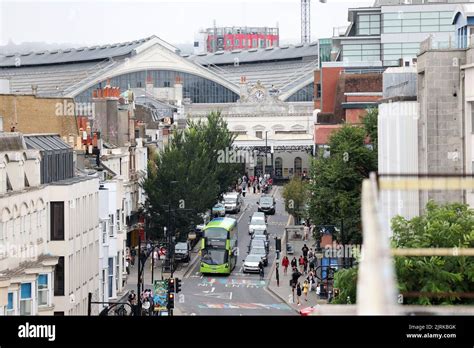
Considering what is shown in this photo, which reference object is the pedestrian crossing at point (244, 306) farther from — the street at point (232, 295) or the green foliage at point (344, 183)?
the green foliage at point (344, 183)

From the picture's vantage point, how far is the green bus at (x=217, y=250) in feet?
142

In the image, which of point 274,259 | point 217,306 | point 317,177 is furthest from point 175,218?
point 217,306

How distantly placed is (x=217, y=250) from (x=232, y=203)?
727 inches

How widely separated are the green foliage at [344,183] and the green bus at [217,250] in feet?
12.1

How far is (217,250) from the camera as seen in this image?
4338cm

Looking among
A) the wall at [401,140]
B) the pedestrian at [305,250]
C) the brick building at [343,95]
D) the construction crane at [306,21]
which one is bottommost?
the pedestrian at [305,250]

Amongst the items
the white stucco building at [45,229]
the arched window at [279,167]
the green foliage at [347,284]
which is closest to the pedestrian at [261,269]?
the white stucco building at [45,229]

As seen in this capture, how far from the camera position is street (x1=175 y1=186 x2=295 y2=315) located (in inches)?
1277

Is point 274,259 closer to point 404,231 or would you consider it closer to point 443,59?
point 443,59

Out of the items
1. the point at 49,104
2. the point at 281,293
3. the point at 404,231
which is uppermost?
the point at 49,104

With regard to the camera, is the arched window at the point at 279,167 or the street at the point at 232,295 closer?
the street at the point at 232,295
